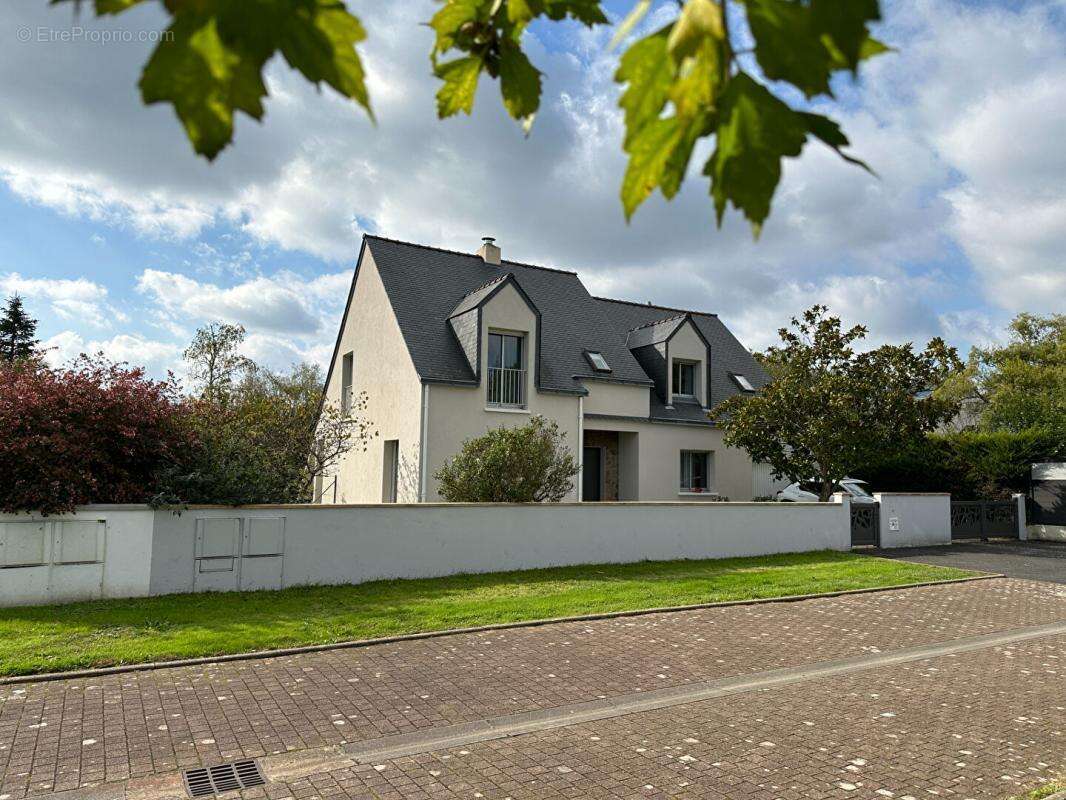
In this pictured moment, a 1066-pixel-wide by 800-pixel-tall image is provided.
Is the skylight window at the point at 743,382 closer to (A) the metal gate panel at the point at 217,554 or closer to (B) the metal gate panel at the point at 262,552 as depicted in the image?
(B) the metal gate panel at the point at 262,552

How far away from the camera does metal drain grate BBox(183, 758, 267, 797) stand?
5.02m

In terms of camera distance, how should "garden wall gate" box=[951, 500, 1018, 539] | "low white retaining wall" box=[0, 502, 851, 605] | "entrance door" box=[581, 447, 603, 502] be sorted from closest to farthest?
"low white retaining wall" box=[0, 502, 851, 605], "garden wall gate" box=[951, 500, 1018, 539], "entrance door" box=[581, 447, 603, 502]

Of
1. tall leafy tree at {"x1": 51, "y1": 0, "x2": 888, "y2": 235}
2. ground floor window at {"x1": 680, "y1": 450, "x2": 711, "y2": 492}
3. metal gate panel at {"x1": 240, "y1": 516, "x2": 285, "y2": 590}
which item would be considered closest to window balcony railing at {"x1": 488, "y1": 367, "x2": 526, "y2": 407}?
ground floor window at {"x1": 680, "y1": 450, "x2": 711, "y2": 492}

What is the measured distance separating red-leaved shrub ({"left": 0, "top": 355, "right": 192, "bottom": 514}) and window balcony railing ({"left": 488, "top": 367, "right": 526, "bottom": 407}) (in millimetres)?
9760

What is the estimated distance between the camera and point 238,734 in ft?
19.8

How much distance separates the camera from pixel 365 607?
436 inches

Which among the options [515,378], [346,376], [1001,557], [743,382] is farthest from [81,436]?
[743,382]

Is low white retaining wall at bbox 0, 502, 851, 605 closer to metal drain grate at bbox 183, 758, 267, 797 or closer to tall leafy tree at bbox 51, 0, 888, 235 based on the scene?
metal drain grate at bbox 183, 758, 267, 797

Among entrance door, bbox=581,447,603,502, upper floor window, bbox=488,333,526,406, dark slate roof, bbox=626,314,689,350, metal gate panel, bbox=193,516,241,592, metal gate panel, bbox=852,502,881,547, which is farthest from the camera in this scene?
dark slate roof, bbox=626,314,689,350

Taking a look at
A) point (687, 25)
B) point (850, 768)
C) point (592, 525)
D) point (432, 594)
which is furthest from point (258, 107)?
point (592, 525)

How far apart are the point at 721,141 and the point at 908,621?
11.9m

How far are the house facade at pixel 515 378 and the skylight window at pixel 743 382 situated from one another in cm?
8

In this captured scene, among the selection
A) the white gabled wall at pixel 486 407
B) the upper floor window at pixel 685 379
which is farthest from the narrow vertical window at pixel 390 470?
the upper floor window at pixel 685 379

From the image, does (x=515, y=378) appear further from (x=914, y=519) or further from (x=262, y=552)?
(x=914, y=519)
